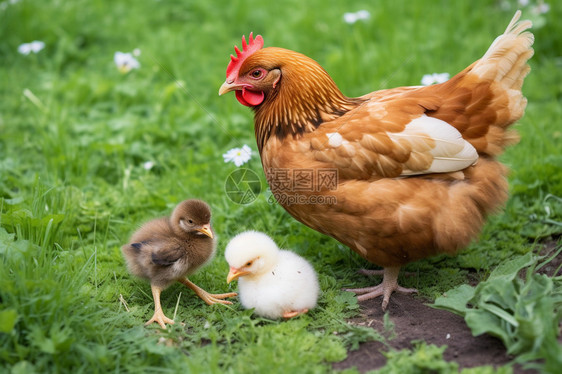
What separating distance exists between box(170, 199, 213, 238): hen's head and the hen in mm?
461

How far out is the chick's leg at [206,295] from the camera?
12.1 ft

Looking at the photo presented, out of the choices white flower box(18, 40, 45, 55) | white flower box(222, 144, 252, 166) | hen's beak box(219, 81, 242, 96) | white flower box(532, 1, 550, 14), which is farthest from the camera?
white flower box(532, 1, 550, 14)

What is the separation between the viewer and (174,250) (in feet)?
11.8

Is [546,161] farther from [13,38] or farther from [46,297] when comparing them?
[13,38]

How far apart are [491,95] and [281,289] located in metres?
1.70

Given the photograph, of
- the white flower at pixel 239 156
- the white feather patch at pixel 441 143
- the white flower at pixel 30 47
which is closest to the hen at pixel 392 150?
the white feather patch at pixel 441 143

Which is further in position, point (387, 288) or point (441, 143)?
point (387, 288)

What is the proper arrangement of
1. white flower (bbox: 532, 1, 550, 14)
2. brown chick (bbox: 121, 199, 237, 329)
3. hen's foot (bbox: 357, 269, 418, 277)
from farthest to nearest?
white flower (bbox: 532, 1, 550, 14) → hen's foot (bbox: 357, 269, 418, 277) → brown chick (bbox: 121, 199, 237, 329)

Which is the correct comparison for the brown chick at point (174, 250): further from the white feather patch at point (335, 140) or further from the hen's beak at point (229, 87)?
the white feather patch at point (335, 140)

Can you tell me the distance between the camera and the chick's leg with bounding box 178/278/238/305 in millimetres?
3680

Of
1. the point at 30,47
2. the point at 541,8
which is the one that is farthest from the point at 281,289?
the point at 541,8

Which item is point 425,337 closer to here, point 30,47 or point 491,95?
point 491,95

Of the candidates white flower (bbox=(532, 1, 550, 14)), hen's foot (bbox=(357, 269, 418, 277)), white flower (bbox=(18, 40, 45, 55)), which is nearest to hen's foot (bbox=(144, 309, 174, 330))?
hen's foot (bbox=(357, 269, 418, 277))

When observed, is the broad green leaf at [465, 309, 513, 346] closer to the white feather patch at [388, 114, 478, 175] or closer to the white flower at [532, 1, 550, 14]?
the white feather patch at [388, 114, 478, 175]
